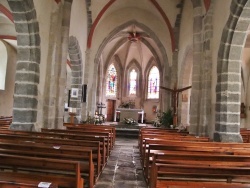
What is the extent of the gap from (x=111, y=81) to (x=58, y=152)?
2205 cm

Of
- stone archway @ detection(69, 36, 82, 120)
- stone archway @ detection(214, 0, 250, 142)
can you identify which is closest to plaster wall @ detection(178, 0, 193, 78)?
stone archway @ detection(214, 0, 250, 142)

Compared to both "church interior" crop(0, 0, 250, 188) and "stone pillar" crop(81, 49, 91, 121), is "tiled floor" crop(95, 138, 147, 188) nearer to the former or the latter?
"church interior" crop(0, 0, 250, 188)

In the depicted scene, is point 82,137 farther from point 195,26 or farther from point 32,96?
point 195,26

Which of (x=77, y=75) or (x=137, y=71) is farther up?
(x=137, y=71)

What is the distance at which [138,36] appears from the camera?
19.6 meters

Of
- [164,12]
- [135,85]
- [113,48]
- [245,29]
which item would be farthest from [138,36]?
[245,29]

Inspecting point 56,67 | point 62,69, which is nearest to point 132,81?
point 62,69

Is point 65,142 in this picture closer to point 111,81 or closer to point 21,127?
point 21,127

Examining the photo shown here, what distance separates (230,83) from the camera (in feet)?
23.4

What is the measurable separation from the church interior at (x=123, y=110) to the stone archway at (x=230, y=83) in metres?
0.03

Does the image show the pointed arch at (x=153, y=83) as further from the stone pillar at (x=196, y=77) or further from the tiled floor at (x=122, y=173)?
the tiled floor at (x=122, y=173)

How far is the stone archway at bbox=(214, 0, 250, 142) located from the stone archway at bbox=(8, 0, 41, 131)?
216 inches

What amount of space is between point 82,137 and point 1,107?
38.6 feet

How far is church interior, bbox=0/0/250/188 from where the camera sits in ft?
11.7
